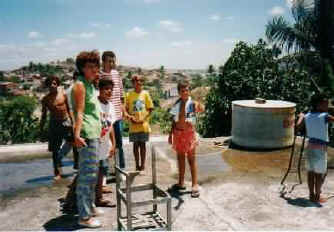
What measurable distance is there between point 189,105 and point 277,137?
132 inches

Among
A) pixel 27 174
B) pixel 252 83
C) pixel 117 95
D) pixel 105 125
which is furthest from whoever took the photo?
pixel 252 83

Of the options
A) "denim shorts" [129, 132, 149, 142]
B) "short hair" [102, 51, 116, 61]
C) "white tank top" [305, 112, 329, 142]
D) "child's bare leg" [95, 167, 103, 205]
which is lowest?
"child's bare leg" [95, 167, 103, 205]

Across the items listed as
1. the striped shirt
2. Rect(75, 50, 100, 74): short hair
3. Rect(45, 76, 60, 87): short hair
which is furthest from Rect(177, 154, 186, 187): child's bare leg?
Rect(45, 76, 60, 87): short hair

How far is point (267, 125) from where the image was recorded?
25.4 ft

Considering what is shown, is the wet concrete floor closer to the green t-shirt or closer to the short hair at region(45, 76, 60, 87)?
the green t-shirt

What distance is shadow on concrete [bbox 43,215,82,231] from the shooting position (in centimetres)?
411

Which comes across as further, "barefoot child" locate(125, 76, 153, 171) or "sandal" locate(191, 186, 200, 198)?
"barefoot child" locate(125, 76, 153, 171)

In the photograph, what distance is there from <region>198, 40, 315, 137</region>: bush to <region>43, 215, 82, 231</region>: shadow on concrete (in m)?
7.95

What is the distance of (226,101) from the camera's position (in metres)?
11.8

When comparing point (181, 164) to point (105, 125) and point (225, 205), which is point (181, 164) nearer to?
point (225, 205)

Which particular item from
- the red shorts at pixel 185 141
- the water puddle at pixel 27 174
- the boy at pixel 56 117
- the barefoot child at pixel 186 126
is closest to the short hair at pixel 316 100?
the barefoot child at pixel 186 126

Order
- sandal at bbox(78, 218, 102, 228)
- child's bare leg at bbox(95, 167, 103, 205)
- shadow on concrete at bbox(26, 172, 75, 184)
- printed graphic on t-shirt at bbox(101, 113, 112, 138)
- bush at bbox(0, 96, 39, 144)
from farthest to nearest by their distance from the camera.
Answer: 1. bush at bbox(0, 96, 39, 144)
2. shadow on concrete at bbox(26, 172, 75, 184)
3. child's bare leg at bbox(95, 167, 103, 205)
4. printed graphic on t-shirt at bbox(101, 113, 112, 138)
5. sandal at bbox(78, 218, 102, 228)

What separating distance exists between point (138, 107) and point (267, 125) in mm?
3208

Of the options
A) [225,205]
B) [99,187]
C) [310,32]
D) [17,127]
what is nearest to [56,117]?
[99,187]
